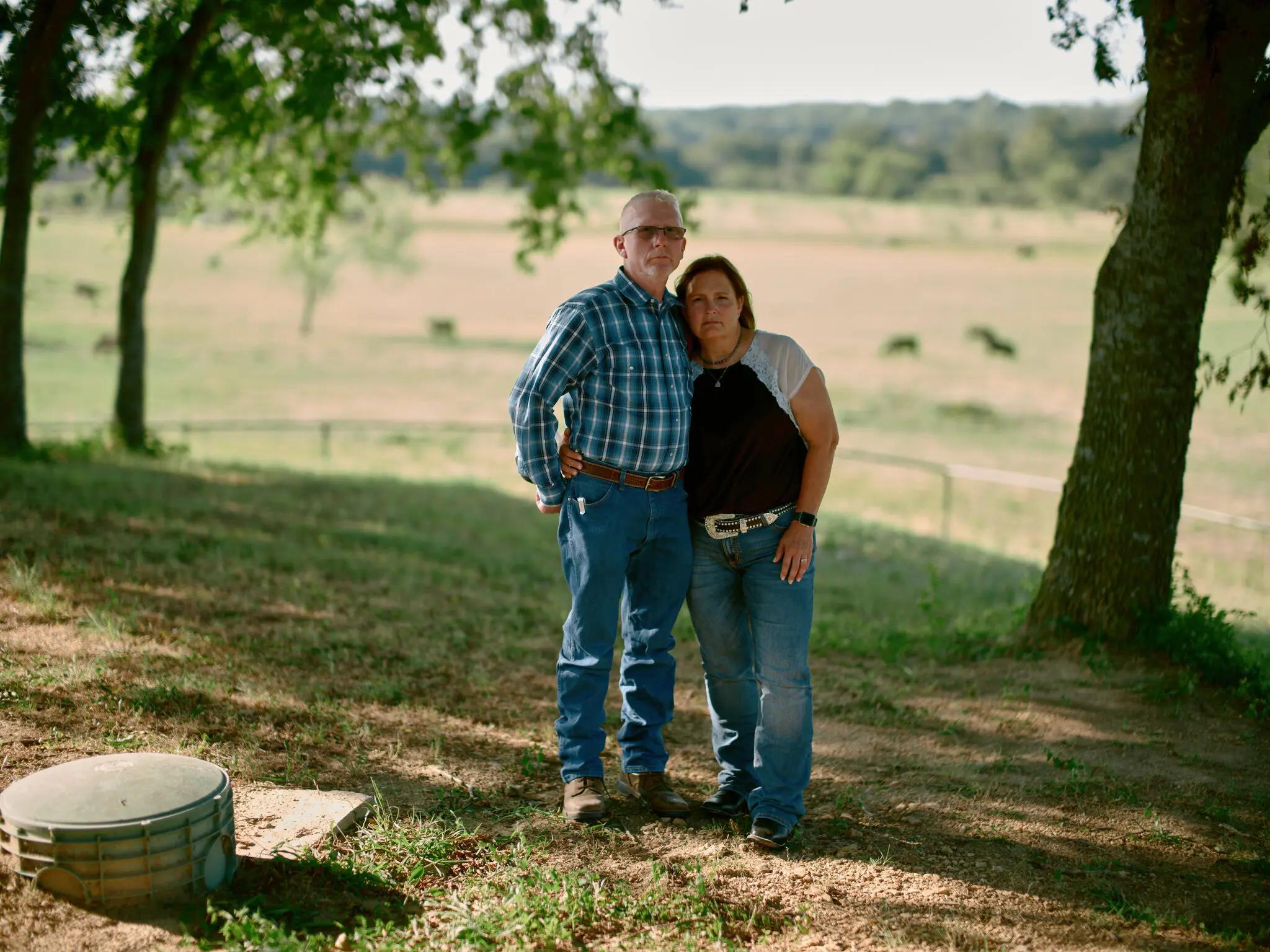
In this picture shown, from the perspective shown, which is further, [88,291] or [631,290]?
[88,291]

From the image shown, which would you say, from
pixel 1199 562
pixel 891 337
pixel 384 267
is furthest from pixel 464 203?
pixel 1199 562

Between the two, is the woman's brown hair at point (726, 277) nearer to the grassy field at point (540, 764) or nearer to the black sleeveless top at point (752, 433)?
the black sleeveless top at point (752, 433)

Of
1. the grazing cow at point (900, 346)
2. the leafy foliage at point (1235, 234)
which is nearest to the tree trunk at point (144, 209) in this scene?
the leafy foliage at point (1235, 234)

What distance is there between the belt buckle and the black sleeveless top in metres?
0.01

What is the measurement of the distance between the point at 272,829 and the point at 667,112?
199m

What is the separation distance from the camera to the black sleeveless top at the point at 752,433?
3922mm

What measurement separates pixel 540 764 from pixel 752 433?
184 centimetres

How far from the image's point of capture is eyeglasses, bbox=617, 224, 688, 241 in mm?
3977

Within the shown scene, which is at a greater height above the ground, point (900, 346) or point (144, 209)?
point (144, 209)

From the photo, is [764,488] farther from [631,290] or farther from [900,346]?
[900,346]

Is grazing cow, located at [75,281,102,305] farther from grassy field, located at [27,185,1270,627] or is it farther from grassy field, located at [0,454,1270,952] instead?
grassy field, located at [0,454,1270,952]

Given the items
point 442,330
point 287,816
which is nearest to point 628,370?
point 287,816

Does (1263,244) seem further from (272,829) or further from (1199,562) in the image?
(1199,562)

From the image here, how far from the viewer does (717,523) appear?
4027 mm
